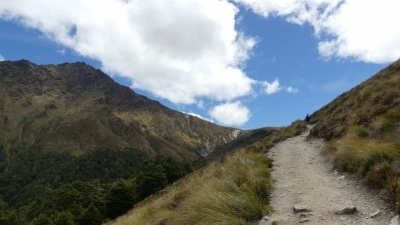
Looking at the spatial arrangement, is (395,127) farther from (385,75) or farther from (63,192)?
(63,192)

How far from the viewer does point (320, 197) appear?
522 inches

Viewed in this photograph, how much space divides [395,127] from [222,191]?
9.21m

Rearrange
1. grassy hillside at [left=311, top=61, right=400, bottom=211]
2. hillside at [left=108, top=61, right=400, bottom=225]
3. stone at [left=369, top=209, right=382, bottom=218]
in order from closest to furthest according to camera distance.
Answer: stone at [left=369, top=209, right=382, bottom=218] → hillside at [left=108, top=61, right=400, bottom=225] → grassy hillside at [left=311, top=61, right=400, bottom=211]

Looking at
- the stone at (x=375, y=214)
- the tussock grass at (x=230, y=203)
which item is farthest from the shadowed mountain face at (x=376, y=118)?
the stone at (x=375, y=214)

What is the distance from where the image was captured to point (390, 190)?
11.3 meters

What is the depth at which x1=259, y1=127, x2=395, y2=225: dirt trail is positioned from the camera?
11.0 meters

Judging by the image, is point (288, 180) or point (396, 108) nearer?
point (288, 180)

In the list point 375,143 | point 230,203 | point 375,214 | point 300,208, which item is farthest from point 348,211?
point 375,143

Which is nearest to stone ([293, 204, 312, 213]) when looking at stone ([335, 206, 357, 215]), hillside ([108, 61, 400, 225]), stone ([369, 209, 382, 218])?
hillside ([108, 61, 400, 225])

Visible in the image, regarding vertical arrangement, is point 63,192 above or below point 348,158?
below

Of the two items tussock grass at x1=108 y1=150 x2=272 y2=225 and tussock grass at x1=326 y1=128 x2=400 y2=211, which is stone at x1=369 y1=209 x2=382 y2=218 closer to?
tussock grass at x1=326 y1=128 x2=400 y2=211

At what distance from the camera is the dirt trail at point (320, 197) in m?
11.0

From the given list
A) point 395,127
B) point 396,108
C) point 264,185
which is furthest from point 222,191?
point 396,108

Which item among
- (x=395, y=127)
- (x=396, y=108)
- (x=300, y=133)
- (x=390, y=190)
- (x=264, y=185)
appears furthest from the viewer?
(x=300, y=133)
